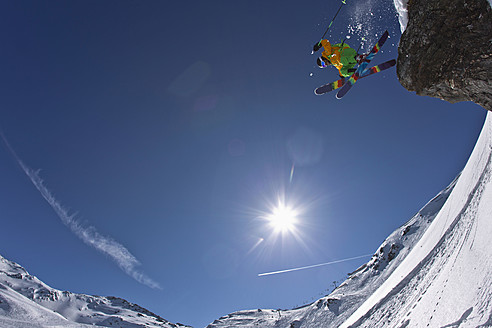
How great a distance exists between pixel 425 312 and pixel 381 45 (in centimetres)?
909

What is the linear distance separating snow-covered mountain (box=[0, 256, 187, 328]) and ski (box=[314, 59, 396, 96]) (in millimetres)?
72187

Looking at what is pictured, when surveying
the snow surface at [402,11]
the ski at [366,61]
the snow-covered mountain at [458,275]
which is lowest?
the snow-covered mountain at [458,275]

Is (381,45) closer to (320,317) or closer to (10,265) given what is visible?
(320,317)

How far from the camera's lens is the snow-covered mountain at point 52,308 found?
60.1 metres

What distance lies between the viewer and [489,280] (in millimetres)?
3740

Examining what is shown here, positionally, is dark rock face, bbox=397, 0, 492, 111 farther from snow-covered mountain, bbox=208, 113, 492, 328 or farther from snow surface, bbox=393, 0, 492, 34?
snow-covered mountain, bbox=208, 113, 492, 328

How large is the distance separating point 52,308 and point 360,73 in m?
121

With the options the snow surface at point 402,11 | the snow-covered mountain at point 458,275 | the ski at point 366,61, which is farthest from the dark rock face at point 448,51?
the ski at point 366,61

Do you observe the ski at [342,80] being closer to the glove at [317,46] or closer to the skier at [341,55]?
the skier at [341,55]

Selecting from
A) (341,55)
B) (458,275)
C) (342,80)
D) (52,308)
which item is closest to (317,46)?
(341,55)

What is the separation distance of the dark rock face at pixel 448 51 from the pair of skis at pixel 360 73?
3.27 m

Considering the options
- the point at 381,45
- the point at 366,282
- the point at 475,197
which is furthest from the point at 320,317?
the point at 381,45

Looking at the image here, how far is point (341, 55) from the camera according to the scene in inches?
380

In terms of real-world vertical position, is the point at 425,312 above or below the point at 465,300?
above
